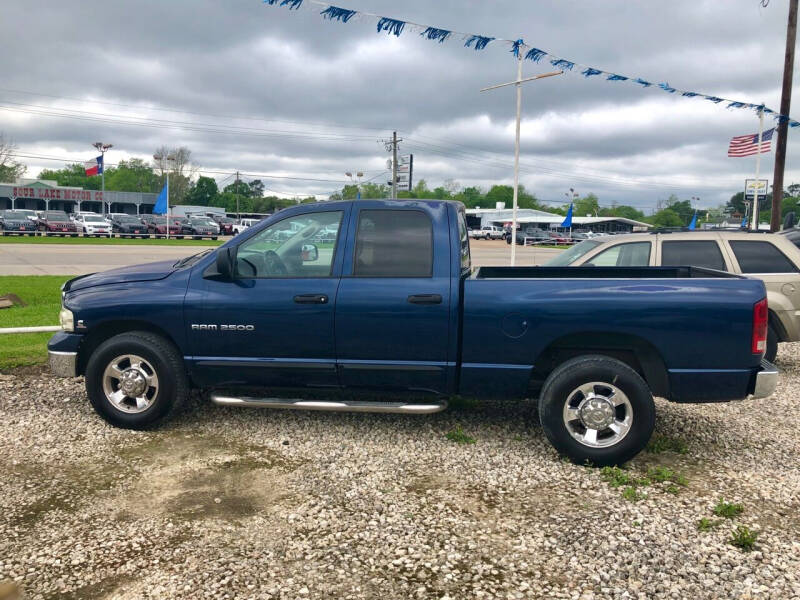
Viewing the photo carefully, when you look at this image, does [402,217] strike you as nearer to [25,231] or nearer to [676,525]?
[676,525]

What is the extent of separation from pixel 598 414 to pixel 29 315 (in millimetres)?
8934

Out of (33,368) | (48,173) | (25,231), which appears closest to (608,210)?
(48,173)

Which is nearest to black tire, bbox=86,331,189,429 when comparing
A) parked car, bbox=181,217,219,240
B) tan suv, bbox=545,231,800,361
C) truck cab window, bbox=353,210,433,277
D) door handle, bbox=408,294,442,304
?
truck cab window, bbox=353,210,433,277

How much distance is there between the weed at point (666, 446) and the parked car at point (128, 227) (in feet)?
137

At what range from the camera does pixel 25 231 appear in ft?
124

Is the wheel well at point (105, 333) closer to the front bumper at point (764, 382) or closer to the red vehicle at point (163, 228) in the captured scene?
the front bumper at point (764, 382)

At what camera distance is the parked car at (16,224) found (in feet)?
122

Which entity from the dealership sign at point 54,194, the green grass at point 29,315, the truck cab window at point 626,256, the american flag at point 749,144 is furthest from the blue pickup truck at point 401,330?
the dealership sign at point 54,194

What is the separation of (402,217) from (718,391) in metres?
2.64

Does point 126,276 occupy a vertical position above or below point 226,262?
below

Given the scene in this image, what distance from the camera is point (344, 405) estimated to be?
4754 mm

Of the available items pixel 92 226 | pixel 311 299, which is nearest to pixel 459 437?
pixel 311 299

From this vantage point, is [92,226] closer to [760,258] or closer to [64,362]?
[64,362]

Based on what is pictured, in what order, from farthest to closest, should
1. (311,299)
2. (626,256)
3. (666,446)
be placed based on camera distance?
(626,256) < (666,446) < (311,299)
